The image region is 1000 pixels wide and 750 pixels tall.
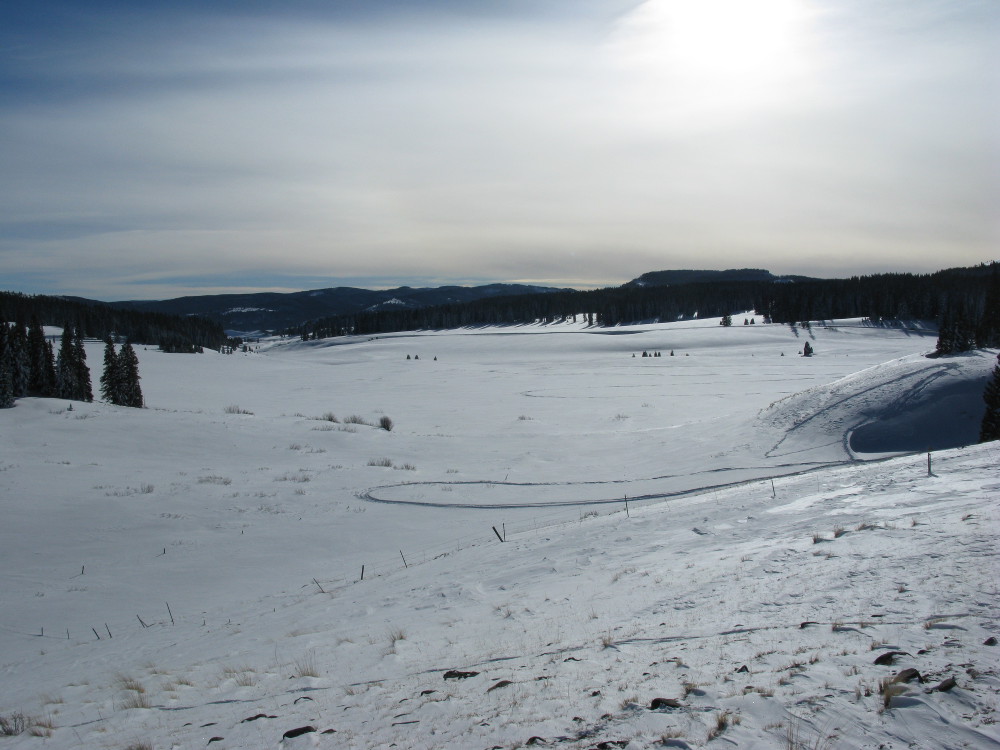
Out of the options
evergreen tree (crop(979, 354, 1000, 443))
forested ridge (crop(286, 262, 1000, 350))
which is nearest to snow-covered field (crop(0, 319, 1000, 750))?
evergreen tree (crop(979, 354, 1000, 443))

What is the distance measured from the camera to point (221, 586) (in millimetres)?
10367

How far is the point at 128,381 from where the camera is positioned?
40.2m

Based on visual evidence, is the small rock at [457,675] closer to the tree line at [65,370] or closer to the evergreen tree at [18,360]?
the tree line at [65,370]

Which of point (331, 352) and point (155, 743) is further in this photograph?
point (331, 352)

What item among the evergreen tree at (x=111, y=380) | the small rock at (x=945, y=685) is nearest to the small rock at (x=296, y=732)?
the small rock at (x=945, y=685)

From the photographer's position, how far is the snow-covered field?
4250 millimetres

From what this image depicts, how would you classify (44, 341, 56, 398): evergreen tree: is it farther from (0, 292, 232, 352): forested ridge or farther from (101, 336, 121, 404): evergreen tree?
(0, 292, 232, 352): forested ridge

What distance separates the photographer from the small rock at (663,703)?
4114mm

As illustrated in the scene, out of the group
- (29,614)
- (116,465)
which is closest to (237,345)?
(116,465)

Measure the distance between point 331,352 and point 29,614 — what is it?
103 meters

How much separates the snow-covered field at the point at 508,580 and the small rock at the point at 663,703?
0.03 m

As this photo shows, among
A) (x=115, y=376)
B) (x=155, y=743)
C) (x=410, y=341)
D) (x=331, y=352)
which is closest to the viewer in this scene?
(x=155, y=743)

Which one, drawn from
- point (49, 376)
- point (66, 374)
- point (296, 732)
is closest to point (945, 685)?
point (296, 732)

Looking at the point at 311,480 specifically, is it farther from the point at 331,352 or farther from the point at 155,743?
the point at 331,352
